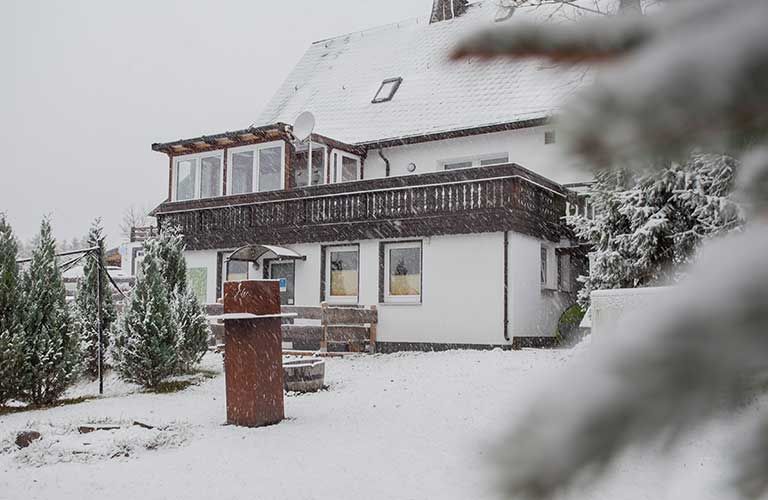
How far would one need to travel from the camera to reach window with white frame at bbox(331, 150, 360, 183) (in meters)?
22.1

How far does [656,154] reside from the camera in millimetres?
304

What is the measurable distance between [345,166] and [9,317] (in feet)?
43.8

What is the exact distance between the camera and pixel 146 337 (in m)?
12.5

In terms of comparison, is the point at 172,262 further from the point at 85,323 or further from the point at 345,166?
the point at 345,166

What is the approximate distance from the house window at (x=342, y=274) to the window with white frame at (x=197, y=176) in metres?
5.69

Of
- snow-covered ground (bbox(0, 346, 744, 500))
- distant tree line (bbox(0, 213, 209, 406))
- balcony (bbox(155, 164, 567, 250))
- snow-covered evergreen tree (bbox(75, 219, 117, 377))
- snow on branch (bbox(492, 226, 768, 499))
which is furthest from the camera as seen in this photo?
balcony (bbox(155, 164, 567, 250))

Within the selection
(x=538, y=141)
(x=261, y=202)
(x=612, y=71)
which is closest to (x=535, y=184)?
(x=538, y=141)

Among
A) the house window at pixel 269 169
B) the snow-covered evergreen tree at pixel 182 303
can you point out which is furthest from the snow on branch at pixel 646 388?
the house window at pixel 269 169

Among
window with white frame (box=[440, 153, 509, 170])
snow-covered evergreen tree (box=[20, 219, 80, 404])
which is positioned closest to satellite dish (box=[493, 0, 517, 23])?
window with white frame (box=[440, 153, 509, 170])

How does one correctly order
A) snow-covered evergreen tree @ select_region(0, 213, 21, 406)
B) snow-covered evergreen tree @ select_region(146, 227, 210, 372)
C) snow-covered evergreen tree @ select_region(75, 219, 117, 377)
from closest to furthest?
snow-covered evergreen tree @ select_region(0, 213, 21, 406) < snow-covered evergreen tree @ select_region(146, 227, 210, 372) < snow-covered evergreen tree @ select_region(75, 219, 117, 377)

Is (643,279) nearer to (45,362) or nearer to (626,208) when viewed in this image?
(626,208)

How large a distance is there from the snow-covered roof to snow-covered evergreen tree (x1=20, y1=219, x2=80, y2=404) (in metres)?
10.9

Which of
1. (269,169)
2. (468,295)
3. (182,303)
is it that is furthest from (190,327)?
(269,169)

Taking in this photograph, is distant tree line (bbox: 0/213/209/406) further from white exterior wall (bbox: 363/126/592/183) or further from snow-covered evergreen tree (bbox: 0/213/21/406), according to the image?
white exterior wall (bbox: 363/126/592/183)
